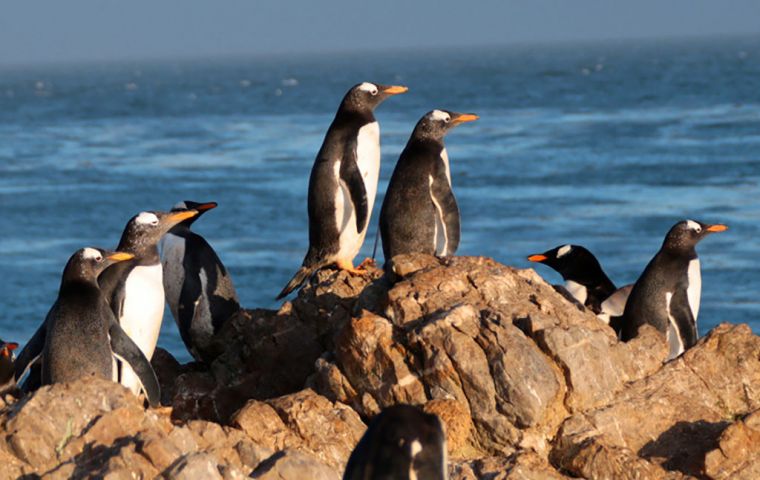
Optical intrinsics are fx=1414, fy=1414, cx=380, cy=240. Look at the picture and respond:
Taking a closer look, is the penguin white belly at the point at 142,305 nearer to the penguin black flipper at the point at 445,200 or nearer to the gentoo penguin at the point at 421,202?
the gentoo penguin at the point at 421,202

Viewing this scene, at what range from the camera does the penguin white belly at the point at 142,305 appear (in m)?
8.66

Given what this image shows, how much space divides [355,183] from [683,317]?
2491 mm

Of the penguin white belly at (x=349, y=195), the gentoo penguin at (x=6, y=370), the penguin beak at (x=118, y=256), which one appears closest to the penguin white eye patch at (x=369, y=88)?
the penguin white belly at (x=349, y=195)

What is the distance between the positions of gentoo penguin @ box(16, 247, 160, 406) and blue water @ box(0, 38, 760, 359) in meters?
8.65

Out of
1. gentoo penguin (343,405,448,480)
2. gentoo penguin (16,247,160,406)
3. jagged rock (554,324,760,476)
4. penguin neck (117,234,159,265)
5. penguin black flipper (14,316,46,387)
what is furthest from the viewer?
penguin neck (117,234,159,265)

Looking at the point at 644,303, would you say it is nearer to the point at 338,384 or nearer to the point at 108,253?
the point at 338,384

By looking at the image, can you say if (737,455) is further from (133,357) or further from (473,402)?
(133,357)

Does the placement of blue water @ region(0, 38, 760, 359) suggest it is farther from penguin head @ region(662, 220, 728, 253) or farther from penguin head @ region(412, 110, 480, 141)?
penguin head @ region(662, 220, 728, 253)

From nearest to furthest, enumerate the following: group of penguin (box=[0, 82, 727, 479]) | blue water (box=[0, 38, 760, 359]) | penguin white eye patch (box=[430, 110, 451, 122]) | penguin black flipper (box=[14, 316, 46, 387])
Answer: group of penguin (box=[0, 82, 727, 479]) → penguin black flipper (box=[14, 316, 46, 387]) → penguin white eye patch (box=[430, 110, 451, 122]) → blue water (box=[0, 38, 760, 359])

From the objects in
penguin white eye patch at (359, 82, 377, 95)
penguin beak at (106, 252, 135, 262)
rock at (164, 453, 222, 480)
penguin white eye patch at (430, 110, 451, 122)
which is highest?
penguin white eye patch at (359, 82, 377, 95)

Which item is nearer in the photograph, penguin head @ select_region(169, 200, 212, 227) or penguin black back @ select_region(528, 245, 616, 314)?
penguin head @ select_region(169, 200, 212, 227)

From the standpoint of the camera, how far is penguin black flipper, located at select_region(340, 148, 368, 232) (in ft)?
33.4

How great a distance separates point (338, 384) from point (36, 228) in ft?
64.3

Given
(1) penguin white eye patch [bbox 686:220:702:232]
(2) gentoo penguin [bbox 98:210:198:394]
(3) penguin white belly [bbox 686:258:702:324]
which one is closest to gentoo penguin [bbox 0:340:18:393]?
(2) gentoo penguin [bbox 98:210:198:394]
